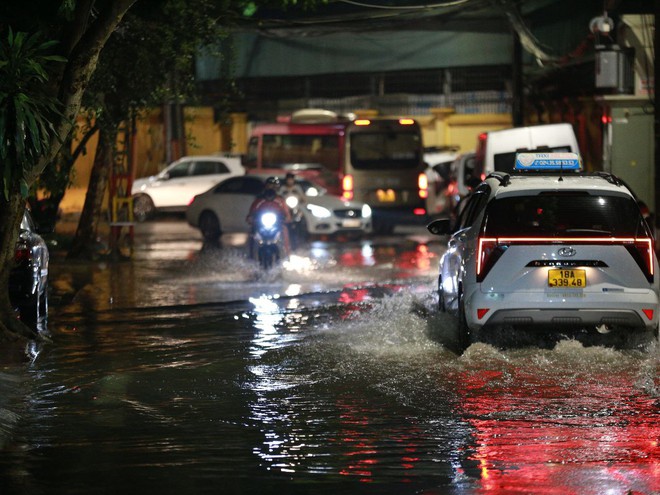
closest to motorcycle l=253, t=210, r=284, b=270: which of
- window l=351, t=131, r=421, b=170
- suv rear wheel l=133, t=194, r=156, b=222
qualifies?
window l=351, t=131, r=421, b=170

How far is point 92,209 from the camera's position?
70.4 ft

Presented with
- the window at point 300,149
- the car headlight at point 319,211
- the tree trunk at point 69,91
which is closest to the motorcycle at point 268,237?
the car headlight at point 319,211

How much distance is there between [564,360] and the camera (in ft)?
35.9

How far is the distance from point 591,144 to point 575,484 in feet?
82.9

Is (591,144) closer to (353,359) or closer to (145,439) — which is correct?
(353,359)

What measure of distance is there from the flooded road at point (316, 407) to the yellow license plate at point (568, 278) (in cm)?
67

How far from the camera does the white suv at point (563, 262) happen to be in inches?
424

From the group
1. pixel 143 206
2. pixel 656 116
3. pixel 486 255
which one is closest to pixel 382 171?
pixel 143 206

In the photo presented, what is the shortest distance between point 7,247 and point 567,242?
5.33 meters

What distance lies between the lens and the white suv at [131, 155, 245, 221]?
32625 mm

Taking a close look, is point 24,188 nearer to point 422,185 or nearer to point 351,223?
point 351,223

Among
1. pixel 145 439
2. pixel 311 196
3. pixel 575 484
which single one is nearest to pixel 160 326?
pixel 145 439

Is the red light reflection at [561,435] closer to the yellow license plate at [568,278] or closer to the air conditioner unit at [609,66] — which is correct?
the yellow license plate at [568,278]

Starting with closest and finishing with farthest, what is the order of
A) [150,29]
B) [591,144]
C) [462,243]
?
1. [462,243]
2. [150,29]
3. [591,144]
